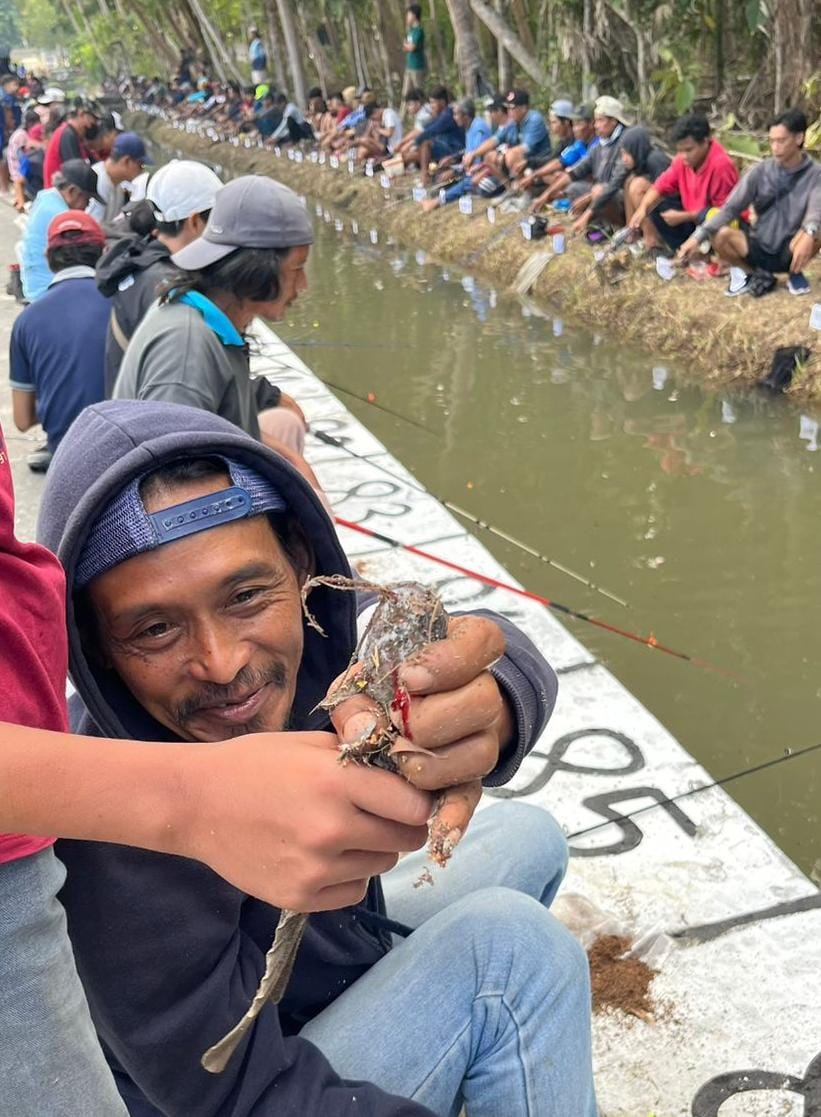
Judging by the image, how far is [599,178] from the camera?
33.3 ft

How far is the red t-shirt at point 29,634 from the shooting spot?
39.4 inches

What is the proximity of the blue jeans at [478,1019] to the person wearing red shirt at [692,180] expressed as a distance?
806 centimetres

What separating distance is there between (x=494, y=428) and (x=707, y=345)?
1.82m

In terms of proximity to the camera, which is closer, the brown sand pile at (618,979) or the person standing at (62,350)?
the brown sand pile at (618,979)

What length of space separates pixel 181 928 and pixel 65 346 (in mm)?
3534

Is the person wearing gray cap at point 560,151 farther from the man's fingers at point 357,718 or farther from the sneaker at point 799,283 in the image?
the man's fingers at point 357,718

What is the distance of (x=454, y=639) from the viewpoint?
43.9 inches

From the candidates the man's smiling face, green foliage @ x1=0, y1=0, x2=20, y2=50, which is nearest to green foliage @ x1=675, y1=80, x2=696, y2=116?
the man's smiling face

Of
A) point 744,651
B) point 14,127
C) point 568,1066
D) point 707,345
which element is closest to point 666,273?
point 707,345

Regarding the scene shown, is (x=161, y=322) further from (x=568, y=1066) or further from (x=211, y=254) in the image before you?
(x=568, y=1066)

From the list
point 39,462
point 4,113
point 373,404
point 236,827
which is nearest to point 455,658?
point 236,827

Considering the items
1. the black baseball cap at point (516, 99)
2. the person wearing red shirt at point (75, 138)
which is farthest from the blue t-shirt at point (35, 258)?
the black baseball cap at point (516, 99)

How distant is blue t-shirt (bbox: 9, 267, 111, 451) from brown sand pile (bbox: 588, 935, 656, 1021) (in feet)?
9.74

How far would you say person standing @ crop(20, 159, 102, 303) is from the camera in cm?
623
